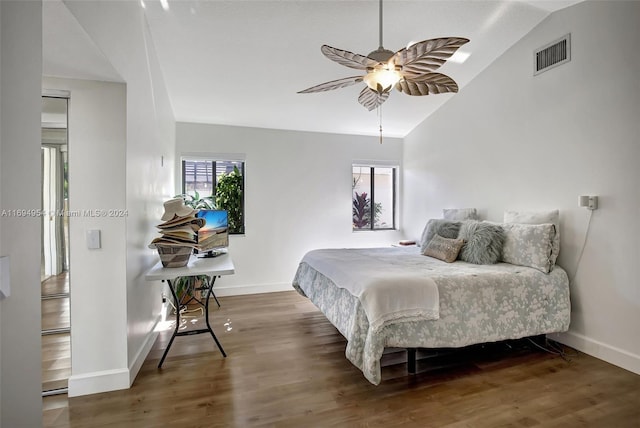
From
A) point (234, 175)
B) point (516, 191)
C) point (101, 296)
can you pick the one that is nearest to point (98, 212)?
point (101, 296)

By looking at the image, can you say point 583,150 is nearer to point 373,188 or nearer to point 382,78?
point 382,78

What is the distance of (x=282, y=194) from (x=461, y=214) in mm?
2437

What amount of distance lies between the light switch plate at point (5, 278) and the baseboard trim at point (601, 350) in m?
3.57

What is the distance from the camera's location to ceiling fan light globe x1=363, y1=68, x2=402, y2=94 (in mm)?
1990

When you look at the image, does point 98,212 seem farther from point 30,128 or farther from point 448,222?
point 448,222

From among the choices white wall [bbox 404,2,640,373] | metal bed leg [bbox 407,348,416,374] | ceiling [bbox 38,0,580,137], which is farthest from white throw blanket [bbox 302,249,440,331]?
ceiling [bbox 38,0,580,137]

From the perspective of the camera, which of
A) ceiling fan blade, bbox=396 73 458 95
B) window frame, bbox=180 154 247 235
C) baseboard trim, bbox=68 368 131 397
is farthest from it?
window frame, bbox=180 154 247 235

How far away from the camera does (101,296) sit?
79.7 inches

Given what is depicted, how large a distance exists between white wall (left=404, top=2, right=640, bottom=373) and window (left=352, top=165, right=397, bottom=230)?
179 centimetres

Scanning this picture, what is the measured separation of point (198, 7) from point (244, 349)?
9.21 ft

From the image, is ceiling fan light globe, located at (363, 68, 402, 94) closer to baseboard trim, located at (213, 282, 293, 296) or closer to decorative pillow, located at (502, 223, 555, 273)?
decorative pillow, located at (502, 223, 555, 273)

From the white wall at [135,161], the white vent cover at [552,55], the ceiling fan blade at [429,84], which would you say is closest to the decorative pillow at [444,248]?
the ceiling fan blade at [429,84]

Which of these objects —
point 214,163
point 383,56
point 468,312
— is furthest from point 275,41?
point 468,312

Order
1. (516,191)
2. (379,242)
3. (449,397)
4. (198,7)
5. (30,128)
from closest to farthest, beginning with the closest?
(30,128) < (449,397) < (198,7) < (516,191) < (379,242)
